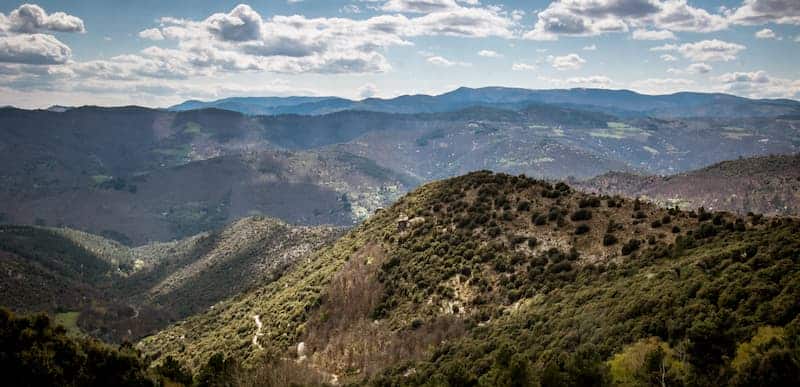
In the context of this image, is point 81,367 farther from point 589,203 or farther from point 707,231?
point 707,231

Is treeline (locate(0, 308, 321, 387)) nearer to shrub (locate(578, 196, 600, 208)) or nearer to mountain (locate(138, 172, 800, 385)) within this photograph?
mountain (locate(138, 172, 800, 385))

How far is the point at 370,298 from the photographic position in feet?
233

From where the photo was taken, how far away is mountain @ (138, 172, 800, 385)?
32500 mm

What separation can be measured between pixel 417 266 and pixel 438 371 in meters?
25.5

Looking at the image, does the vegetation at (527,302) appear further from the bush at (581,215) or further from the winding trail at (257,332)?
the winding trail at (257,332)

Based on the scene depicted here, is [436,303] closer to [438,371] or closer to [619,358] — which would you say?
[438,371]

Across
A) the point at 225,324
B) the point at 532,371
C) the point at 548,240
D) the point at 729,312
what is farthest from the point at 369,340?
the point at 225,324

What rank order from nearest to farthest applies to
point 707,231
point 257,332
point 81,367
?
1. point 81,367
2. point 707,231
3. point 257,332

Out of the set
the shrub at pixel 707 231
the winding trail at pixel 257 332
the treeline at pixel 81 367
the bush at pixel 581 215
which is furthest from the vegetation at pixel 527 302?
the treeline at pixel 81 367

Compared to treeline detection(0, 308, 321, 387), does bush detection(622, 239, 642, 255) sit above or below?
above

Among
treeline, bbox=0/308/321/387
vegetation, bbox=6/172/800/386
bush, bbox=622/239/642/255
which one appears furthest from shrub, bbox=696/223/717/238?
treeline, bbox=0/308/321/387

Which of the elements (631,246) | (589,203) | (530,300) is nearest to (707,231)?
(631,246)

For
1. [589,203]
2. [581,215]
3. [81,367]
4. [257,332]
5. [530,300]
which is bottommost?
[257,332]

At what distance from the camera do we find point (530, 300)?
180 feet
